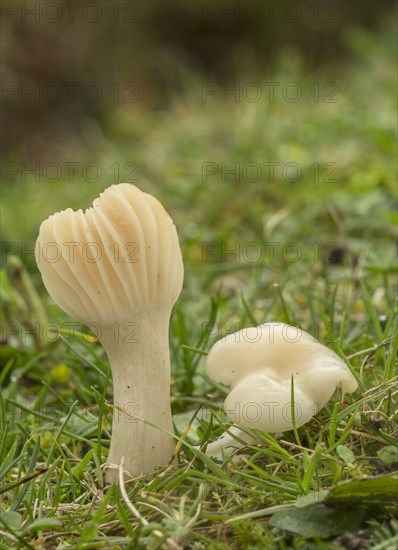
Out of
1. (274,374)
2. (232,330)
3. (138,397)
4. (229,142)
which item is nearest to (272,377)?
(274,374)

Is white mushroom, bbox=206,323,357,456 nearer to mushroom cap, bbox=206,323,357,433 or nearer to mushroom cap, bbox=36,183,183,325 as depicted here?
mushroom cap, bbox=206,323,357,433

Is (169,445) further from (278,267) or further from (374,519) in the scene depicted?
(278,267)

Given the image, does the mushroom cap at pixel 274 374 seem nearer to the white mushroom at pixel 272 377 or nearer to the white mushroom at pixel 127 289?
the white mushroom at pixel 272 377

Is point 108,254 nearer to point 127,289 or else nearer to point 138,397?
point 127,289

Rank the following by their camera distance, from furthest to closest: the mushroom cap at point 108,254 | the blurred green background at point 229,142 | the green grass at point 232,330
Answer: the blurred green background at point 229,142 < the mushroom cap at point 108,254 < the green grass at point 232,330

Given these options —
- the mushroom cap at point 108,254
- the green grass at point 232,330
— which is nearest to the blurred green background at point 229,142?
the green grass at point 232,330

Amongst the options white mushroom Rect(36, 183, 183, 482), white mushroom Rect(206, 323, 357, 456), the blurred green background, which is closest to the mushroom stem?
white mushroom Rect(36, 183, 183, 482)

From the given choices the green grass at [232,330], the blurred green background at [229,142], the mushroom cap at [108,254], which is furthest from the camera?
the blurred green background at [229,142]
